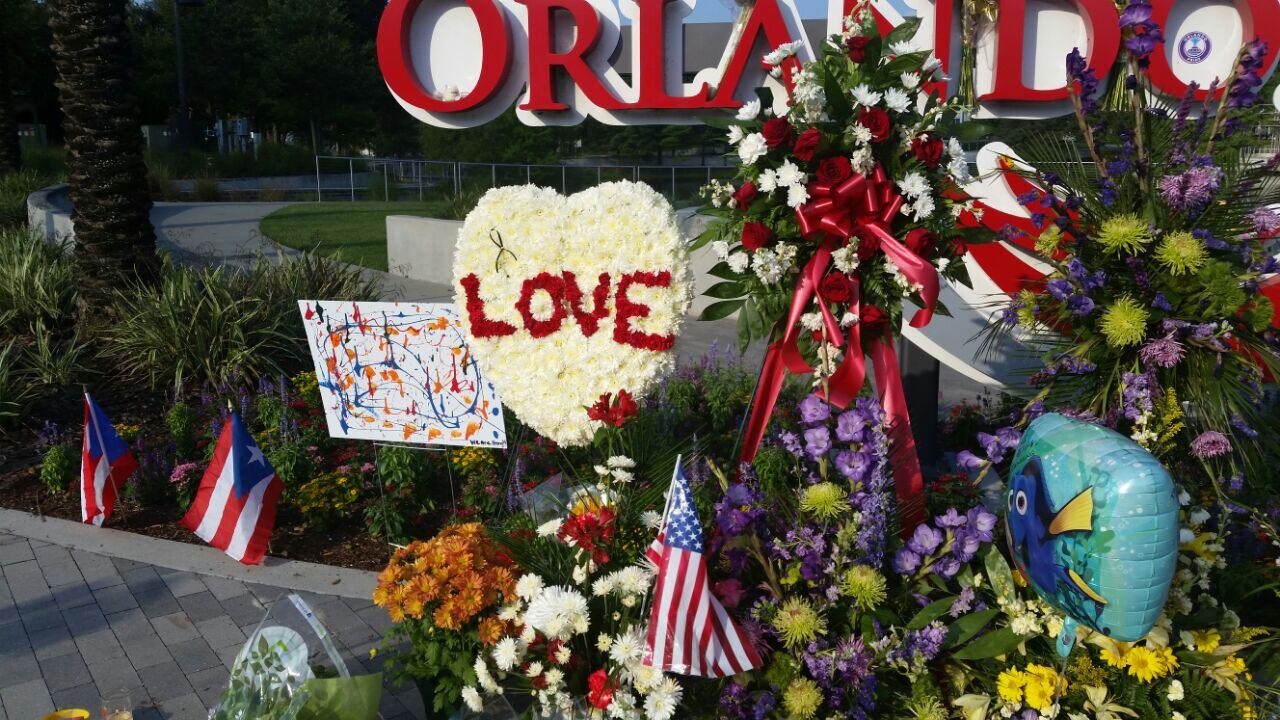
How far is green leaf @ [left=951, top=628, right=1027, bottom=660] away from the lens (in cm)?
268

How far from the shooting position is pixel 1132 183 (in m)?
3.03

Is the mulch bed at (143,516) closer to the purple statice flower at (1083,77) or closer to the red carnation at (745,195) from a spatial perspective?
the red carnation at (745,195)

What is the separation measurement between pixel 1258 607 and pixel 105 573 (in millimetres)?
4789

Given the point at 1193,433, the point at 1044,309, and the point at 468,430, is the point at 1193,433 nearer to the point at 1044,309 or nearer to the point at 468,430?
the point at 1044,309

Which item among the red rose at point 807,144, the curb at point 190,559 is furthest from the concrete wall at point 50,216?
the red rose at point 807,144

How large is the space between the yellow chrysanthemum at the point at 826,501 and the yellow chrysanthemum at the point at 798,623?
263mm

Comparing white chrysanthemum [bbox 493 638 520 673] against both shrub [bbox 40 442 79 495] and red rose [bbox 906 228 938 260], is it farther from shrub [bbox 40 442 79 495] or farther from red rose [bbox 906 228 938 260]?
shrub [bbox 40 442 79 495]

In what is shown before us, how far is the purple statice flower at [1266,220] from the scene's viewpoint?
2.89 meters

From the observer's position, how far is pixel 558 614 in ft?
8.65

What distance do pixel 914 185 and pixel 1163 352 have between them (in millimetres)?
906

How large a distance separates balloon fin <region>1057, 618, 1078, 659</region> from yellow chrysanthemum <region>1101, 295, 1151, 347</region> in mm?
936

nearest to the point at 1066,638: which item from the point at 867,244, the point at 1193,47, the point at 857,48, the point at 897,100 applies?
the point at 867,244

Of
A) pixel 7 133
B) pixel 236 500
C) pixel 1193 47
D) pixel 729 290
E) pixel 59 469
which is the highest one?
pixel 1193 47

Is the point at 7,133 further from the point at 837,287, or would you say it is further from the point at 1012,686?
the point at 1012,686
